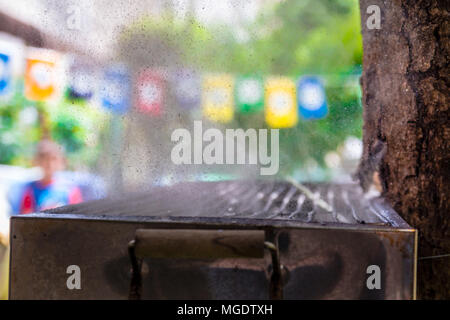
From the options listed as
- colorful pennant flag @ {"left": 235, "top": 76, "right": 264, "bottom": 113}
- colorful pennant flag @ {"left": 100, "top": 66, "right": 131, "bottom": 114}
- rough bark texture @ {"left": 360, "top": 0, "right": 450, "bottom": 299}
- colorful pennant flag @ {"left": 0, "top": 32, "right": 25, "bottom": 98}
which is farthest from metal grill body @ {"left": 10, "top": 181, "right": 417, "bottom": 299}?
colorful pennant flag @ {"left": 0, "top": 32, "right": 25, "bottom": 98}

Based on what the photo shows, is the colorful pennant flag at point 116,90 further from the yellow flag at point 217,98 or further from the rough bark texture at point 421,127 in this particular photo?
the rough bark texture at point 421,127

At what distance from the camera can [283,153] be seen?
6.12ft

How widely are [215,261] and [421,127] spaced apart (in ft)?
2.20

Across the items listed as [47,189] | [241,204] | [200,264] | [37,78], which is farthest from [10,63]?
[200,264]

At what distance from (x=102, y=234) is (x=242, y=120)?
1.24m

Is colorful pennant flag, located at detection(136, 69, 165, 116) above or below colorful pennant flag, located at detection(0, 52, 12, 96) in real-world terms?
below

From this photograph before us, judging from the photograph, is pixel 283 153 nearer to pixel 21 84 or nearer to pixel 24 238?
pixel 24 238

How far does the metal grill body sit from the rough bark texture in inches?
10.5

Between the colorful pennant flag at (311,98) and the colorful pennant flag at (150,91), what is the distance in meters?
0.77

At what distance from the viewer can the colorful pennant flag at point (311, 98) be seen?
1917mm

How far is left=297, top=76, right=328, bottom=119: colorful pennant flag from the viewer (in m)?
1.92

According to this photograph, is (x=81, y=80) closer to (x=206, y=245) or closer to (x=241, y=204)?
(x=241, y=204)

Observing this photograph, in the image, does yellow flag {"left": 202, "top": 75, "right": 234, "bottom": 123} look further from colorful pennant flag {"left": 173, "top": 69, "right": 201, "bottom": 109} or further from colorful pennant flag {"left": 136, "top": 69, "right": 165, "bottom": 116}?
colorful pennant flag {"left": 136, "top": 69, "right": 165, "bottom": 116}
